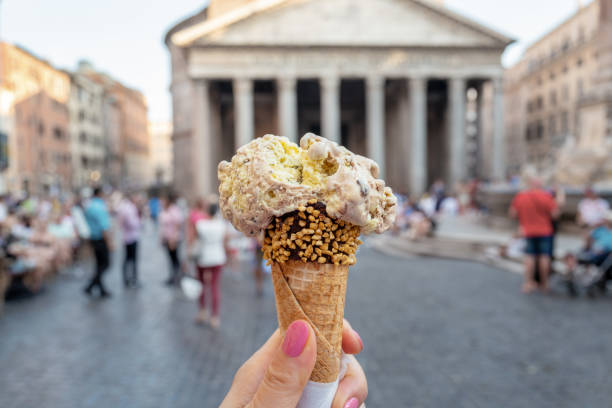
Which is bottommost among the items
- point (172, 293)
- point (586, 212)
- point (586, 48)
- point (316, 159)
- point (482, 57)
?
point (172, 293)

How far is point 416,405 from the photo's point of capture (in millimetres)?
3889

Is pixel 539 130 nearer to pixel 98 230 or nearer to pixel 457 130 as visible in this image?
pixel 457 130

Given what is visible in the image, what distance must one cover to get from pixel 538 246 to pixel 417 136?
2277 cm

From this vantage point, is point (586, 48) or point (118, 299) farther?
point (586, 48)

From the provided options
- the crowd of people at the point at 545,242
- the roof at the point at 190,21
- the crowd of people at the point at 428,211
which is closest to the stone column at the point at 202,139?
the crowd of people at the point at 428,211

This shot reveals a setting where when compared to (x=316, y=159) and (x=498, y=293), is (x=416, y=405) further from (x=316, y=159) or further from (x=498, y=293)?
(x=498, y=293)

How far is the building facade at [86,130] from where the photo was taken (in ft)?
171

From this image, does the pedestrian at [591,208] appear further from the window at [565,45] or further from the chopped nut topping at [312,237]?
the window at [565,45]

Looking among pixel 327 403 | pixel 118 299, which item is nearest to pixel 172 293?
pixel 118 299

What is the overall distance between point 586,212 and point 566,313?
382cm

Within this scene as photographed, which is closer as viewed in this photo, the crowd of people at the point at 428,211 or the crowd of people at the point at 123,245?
the crowd of people at the point at 123,245

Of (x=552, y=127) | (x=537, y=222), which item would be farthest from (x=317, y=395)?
(x=552, y=127)

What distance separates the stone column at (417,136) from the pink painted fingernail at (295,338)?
2795 cm

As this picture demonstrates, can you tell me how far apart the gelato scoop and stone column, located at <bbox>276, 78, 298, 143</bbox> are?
27.3m
